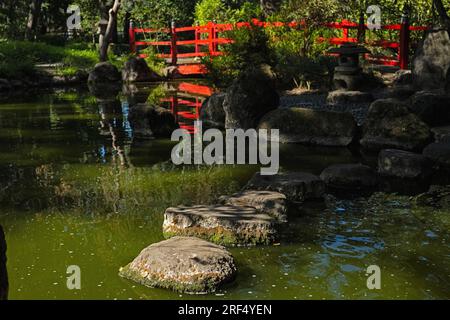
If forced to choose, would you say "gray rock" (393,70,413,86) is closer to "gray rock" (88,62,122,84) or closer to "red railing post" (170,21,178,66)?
"gray rock" (88,62,122,84)

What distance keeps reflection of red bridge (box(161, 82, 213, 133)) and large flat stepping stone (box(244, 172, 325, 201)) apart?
6.09 m

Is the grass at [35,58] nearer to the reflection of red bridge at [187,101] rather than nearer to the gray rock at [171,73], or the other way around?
the gray rock at [171,73]

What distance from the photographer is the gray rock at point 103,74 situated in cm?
2800

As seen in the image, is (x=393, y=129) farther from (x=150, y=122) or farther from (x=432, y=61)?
(x=432, y=61)

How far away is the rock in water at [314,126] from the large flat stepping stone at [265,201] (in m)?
5.02

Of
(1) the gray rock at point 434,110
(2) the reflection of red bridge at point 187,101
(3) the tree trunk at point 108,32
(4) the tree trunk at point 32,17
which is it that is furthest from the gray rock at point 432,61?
(4) the tree trunk at point 32,17

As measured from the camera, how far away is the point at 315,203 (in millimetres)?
9375

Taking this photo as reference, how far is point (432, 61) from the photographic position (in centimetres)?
1792

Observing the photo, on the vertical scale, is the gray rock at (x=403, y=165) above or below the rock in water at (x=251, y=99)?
below

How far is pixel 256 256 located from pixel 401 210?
2672 millimetres

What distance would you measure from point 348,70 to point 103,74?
12855 mm

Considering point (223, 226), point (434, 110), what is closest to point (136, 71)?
point (434, 110)

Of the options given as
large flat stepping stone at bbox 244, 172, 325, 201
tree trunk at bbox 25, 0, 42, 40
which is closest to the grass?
tree trunk at bbox 25, 0, 42, 40
